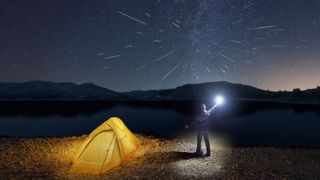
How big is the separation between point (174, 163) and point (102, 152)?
4319mm

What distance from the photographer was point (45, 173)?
13.4 metres

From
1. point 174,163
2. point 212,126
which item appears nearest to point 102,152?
point 174,163

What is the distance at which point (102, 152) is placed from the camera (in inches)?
589

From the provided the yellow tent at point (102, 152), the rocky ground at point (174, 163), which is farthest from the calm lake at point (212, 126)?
the yellow tent at point (102, 152)

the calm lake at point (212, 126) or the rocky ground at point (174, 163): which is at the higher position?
the rocky ground at point (174, 163)

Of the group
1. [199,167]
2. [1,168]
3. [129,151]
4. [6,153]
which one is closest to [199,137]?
[199,167]

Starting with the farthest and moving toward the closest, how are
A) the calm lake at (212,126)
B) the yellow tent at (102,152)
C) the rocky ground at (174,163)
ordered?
the calm lake at (212,126) → the yellow tent at (102,152) → the rocky ground at (174,163)

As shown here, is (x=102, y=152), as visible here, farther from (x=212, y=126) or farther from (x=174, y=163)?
(x=212, y=126)

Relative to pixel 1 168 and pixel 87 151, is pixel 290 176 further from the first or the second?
pixel 1 168

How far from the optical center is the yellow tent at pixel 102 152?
1429 centimetres

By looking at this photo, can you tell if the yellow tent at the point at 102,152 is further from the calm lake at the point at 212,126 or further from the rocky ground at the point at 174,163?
the calm lake at the point at 212,126

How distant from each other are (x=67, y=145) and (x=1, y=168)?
5.78m

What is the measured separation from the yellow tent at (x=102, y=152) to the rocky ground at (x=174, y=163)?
54 cm

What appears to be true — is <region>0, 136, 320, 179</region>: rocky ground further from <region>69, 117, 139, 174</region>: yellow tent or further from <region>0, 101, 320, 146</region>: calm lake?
<region>0, 101, 320, 146</region>: calm lake
